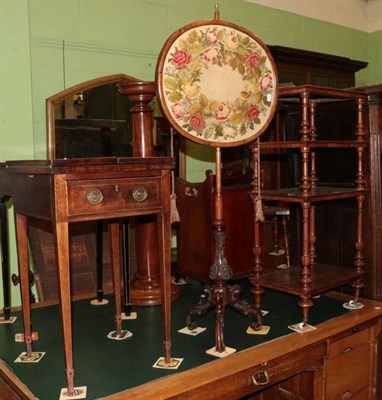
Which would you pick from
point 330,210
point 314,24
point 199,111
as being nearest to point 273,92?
point 199,111

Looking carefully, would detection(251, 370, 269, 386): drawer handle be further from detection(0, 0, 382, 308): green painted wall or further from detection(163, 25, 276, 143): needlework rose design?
detection(0, 0, 382, 308): green painted wall

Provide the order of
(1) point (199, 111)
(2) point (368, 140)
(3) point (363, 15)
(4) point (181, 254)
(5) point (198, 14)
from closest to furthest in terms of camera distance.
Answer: (1) point (199, 111) → (2) point (368, 140) → (4) point (181, 254) → (5) point (198, 14) → (3) point (363, 15)

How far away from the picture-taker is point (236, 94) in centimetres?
222

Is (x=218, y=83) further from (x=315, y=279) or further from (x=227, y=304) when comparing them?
(x=315, y=279)

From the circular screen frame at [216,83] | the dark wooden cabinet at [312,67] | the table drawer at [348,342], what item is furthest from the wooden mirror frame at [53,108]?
the table drawer at [348,342]

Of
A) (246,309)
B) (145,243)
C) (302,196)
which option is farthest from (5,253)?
(302,196)

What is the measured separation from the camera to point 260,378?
2.08 metres

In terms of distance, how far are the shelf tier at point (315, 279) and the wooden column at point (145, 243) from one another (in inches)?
22.8

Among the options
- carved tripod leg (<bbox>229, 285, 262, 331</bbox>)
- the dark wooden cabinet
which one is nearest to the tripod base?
carved tripod leg (<bbox>229, 285, 262, 331</bbox>)

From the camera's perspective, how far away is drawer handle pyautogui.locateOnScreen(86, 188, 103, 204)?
1807mm

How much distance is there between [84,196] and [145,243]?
1.10 metres

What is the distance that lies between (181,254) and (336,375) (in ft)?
4.11

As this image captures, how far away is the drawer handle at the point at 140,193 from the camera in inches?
75.7

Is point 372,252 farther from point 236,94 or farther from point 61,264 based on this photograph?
point 61,264
